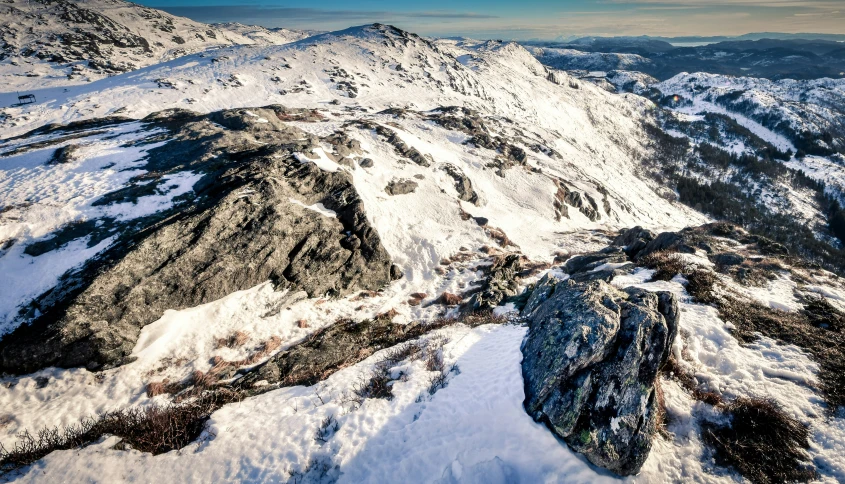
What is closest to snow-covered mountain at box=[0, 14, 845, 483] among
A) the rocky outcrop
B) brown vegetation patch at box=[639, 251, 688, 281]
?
brown vegetation patch at box=[639, 251, 688, 281]

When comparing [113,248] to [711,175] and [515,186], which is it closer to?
[515,186]

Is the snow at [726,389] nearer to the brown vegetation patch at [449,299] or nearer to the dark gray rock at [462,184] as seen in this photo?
the brown vegetation patch at [449,299]

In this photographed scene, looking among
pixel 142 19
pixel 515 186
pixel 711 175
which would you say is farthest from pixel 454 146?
pixel 711 175

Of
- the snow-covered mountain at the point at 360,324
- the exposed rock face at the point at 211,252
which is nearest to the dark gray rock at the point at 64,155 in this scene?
the snow-covered mountain at the point at 360,324

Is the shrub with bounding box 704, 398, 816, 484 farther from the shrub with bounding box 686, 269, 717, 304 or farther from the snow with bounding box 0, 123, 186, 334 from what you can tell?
the snow with bounding box 0, 123, 186, 334

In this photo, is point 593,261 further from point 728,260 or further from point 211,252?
point 211,252

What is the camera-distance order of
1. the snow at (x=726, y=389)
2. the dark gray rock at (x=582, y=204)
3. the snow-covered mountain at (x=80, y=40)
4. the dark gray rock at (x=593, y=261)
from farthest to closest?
the snow-covered mountain at (x=80, y=40) < the dark gray rock at (x=582, y=204) < the dark gray rock at (x=593, y=261) < the snow at (x=726, y=389)

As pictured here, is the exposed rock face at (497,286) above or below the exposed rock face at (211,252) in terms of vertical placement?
below
